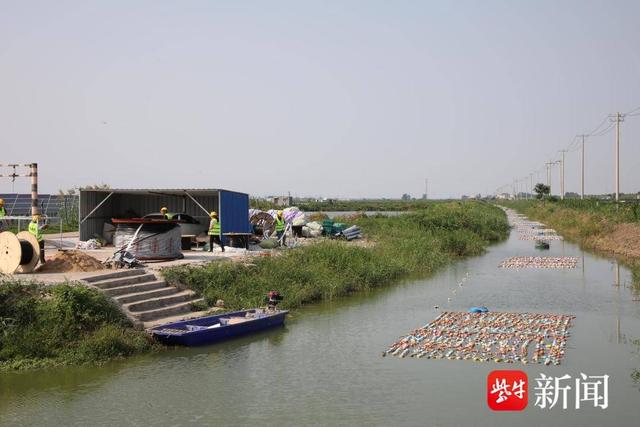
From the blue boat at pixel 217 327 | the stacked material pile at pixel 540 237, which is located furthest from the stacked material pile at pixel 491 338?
the stacked material pile at pixel 540 237

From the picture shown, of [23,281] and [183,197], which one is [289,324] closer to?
[23,281]

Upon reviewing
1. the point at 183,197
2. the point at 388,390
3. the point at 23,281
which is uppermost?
the point at 183,197

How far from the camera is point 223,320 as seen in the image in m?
12.9

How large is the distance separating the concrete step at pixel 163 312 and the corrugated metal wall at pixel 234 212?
7.06 meters

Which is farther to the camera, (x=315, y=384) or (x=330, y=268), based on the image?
(x=330, y=268)

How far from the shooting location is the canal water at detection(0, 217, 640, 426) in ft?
28.5

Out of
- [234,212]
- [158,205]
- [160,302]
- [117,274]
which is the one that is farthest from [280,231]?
[160,302]

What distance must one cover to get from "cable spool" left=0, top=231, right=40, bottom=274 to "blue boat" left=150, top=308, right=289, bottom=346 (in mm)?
3622

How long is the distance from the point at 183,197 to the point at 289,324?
1117 centimetres

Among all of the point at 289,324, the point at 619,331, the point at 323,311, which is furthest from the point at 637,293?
the point at 289,324

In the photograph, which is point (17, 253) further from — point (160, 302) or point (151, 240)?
point (151, 240)

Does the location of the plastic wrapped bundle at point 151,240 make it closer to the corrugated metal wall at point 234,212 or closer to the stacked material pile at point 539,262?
the corrugated metal wall at point 234,212

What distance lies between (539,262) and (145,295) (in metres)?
17.8

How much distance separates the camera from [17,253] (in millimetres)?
13422
